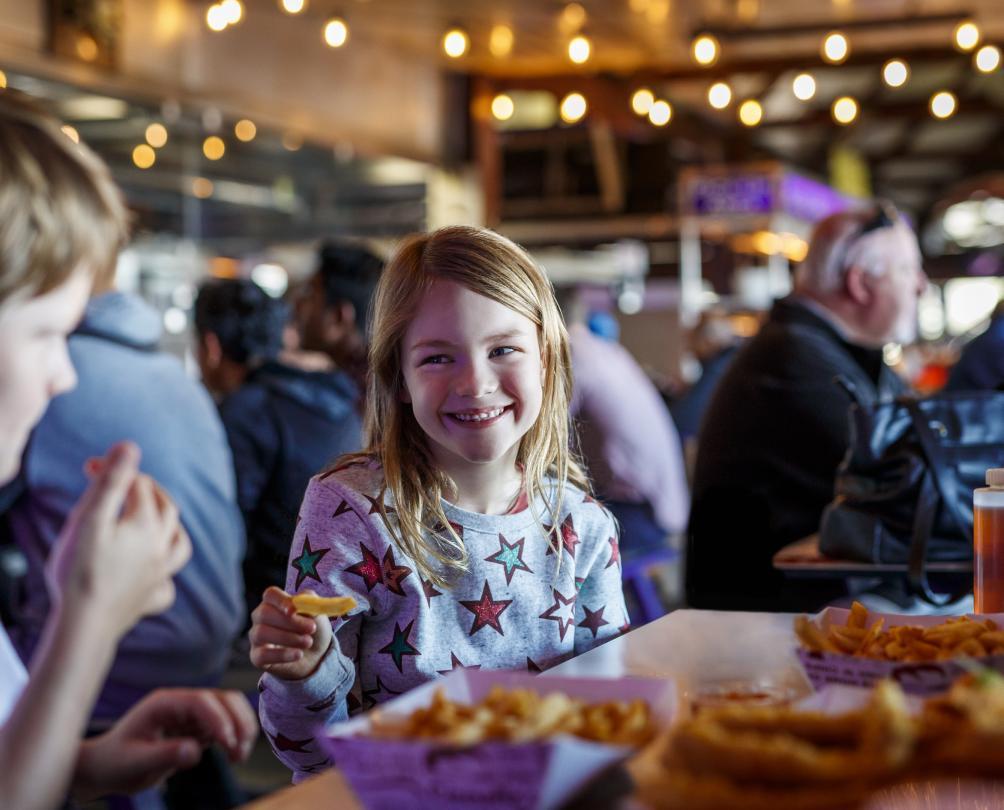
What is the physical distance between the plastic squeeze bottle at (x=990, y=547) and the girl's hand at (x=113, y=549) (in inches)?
46.1

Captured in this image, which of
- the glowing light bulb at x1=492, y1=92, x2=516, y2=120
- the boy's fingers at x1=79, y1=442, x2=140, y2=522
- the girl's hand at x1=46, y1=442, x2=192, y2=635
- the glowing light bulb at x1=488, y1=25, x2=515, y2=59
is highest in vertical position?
the glowing light bulb at x1=488, y1=25, x2=515, y2=59

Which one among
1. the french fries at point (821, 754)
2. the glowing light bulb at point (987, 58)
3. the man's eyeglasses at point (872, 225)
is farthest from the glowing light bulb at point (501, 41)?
the french fries at point (821, 754)

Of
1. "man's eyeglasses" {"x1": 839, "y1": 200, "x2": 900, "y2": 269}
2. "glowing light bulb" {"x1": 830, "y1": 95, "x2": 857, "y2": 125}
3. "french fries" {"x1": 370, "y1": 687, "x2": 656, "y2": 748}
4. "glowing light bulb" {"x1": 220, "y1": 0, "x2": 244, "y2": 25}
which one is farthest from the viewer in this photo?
"glowing light bulb" {"x1": 830, "y1": 95, "x2": 857, "y2": 125}

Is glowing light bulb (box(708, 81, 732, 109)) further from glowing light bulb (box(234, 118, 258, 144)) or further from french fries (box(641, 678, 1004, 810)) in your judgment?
french fries (box(641, 678, 1004, 810))

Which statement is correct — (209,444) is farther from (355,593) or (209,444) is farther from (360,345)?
(355,593)

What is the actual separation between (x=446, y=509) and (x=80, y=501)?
84 centimetres

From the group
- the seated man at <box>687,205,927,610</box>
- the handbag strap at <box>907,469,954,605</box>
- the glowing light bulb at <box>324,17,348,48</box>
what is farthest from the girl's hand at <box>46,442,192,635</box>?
the glowing light bulb at <box>324,17,348,48</box>

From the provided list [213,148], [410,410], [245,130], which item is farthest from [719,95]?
[410,410]

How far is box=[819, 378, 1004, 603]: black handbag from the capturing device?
105 inches

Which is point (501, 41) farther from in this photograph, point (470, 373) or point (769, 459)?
point (470, 373)

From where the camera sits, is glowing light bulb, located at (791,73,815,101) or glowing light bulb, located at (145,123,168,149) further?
glowing light bulb, located at (791,73,815,101)

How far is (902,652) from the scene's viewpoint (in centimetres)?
122

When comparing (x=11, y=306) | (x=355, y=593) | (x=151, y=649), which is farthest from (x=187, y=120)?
(x=11, y=306)

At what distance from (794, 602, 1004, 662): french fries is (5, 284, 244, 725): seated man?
1.72 metres
